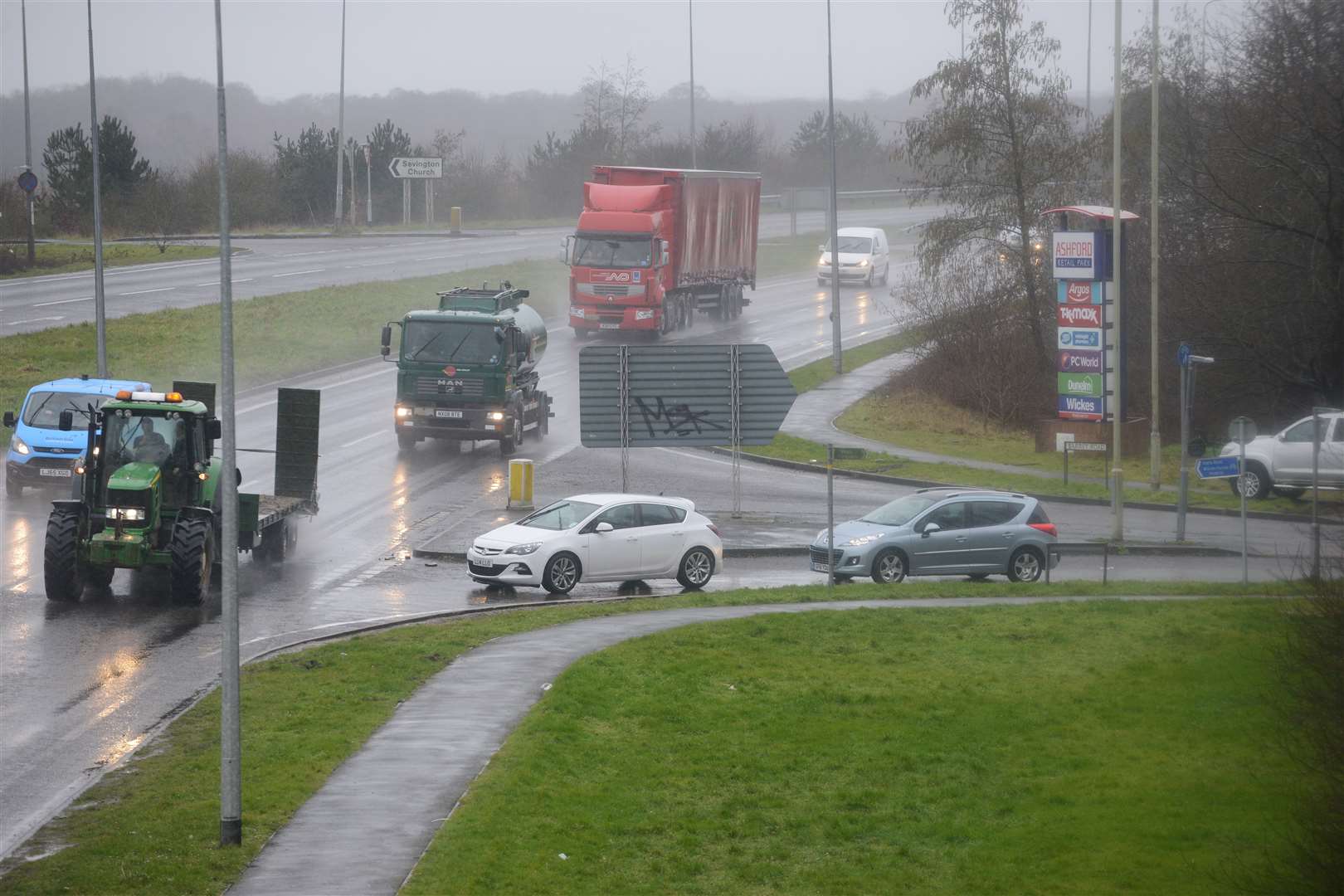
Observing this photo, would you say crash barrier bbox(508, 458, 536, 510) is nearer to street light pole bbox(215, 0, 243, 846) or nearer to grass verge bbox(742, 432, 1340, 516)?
grass verge bbox(742, 432, 1340, 516)

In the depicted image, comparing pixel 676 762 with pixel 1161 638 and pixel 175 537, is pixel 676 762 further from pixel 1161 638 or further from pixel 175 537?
pixel 175 537

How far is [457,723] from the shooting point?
14367 millimetres

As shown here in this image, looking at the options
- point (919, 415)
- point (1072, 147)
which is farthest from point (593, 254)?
point (1072, 147)

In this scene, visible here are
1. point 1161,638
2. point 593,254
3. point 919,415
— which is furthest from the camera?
point 593,254

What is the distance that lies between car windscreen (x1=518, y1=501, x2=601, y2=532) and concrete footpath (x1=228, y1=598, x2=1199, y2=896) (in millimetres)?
3437

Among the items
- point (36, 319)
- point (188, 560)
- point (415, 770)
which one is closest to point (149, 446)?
point (188, 560)

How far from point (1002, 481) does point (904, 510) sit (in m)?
9.71

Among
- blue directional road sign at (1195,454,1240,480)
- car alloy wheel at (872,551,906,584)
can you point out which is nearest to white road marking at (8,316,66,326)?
car alloy wheel at (872,551,906,584)

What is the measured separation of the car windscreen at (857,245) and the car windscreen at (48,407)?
139 feet

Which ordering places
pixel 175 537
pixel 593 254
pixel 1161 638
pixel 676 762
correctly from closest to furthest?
pixel 676 762 < pixel 1161 638 < pixel 175 537 < pixel 593 254

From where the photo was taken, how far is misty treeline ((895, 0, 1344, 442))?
120 ft

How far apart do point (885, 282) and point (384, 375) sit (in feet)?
98.4

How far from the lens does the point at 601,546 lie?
23.0m

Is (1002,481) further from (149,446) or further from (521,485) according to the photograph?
(149,446)
